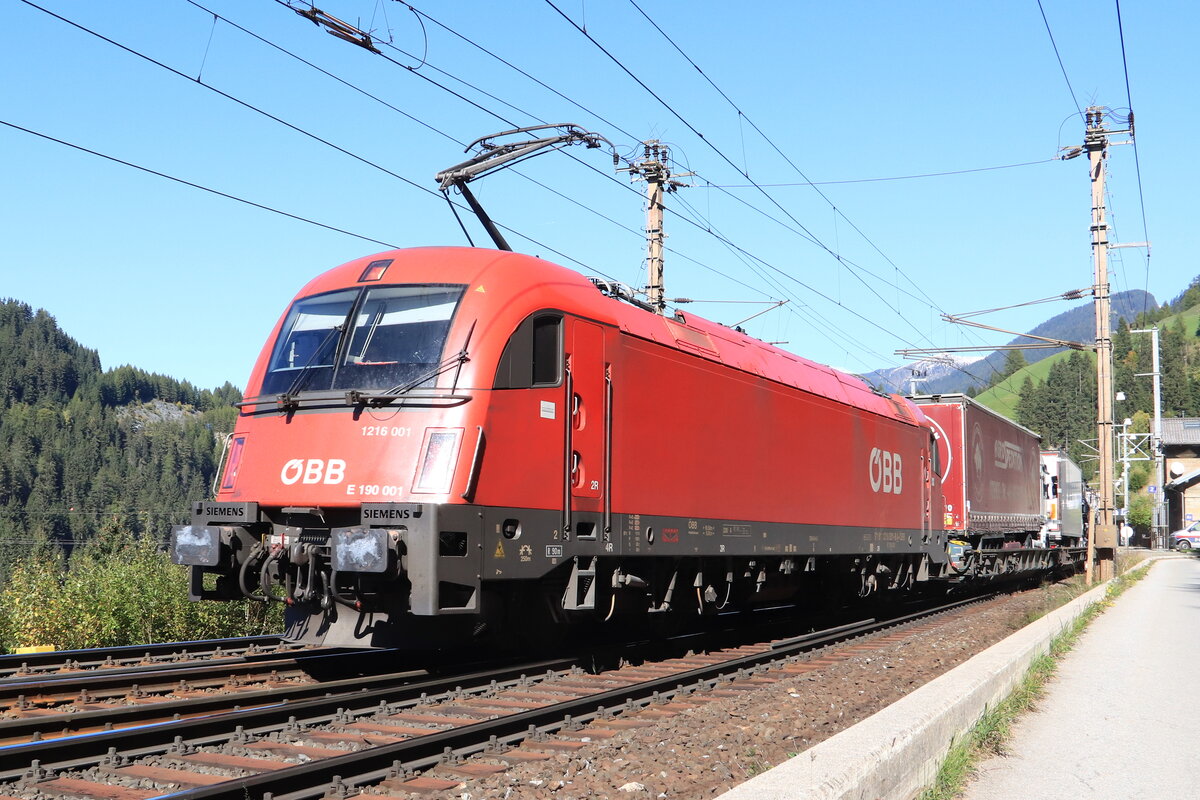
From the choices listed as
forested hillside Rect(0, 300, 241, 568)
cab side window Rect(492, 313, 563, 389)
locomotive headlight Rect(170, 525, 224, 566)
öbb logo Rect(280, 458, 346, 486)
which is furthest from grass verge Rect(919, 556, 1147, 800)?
forested hillside Rect(0, 300, 241, 568)

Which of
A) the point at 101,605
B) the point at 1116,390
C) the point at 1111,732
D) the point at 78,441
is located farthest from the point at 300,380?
the point at 78,441

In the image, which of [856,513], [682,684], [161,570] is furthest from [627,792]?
[856,513]

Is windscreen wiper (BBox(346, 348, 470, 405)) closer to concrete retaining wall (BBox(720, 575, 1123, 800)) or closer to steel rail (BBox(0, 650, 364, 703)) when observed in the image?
steel rail (BBox(0, 650, 364, 703))

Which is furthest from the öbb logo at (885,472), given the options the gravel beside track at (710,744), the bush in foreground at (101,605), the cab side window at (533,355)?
the bush in foreground at (101,605)

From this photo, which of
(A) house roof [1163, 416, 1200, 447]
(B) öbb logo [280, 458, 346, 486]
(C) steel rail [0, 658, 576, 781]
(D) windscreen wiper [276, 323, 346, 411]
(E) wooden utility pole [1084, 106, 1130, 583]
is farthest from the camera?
(A) house roof [1163, 416, 1200, 447]

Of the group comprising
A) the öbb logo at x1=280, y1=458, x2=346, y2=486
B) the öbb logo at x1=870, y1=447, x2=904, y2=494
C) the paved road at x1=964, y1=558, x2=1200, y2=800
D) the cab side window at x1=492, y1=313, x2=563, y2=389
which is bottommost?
the paved road at x1=964, y1=558, x2=1200, y2=800

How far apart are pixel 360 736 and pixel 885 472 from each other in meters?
12.8

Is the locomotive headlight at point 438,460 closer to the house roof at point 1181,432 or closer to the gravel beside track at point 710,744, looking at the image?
the gravel beside track at point 710,744

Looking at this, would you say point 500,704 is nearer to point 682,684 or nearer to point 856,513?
point 682,684

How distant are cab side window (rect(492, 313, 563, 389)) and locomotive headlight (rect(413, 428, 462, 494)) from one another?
598 millimetres

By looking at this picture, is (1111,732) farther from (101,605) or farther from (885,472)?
(101,605)

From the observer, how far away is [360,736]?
696cm

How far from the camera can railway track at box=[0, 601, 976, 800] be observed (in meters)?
5.73

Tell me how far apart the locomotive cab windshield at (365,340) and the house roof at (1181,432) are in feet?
396
